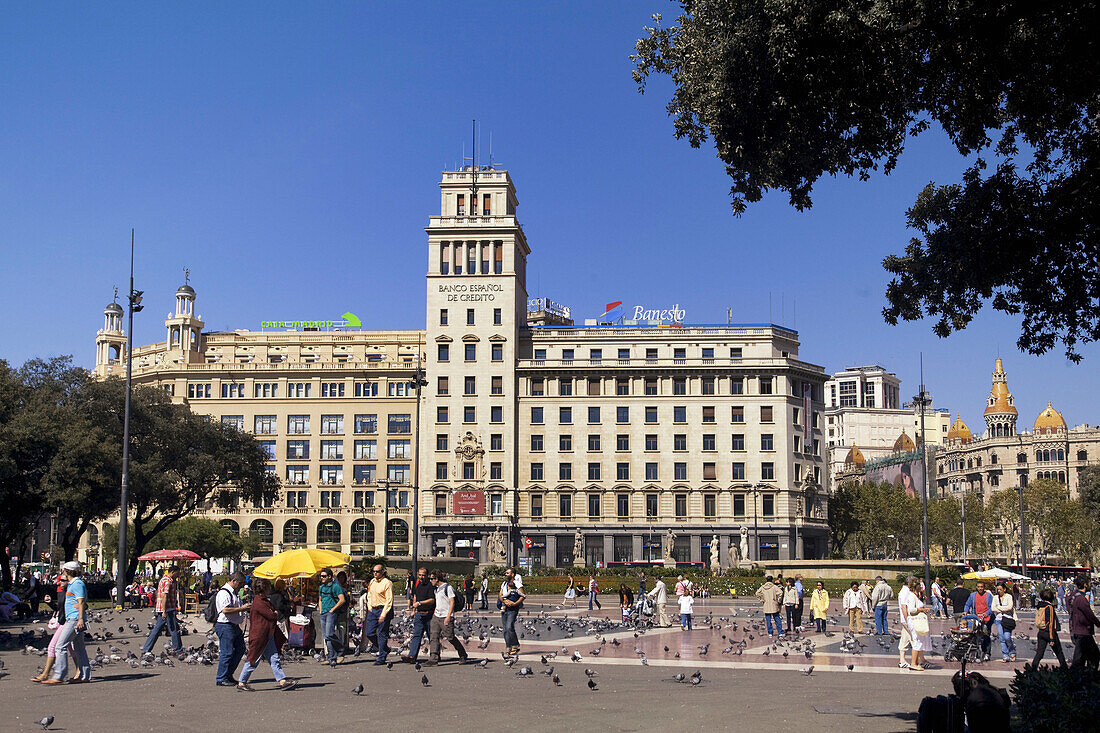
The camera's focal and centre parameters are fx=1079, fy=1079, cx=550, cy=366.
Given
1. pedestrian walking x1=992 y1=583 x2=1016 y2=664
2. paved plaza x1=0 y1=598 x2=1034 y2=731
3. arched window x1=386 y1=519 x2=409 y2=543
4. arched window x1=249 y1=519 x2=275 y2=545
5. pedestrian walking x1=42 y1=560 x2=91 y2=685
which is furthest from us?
arched window x1=249 y1=519 x2=275 y2=545

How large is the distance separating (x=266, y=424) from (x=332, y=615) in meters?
87.3

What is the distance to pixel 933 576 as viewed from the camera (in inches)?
2173

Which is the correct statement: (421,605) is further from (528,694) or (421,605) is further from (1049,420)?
(1049,420)

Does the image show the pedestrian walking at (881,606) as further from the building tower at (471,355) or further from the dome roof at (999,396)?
the dome roof at (999,396)

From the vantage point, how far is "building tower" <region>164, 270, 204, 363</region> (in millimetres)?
116312

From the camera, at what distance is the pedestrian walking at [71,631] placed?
16.6m

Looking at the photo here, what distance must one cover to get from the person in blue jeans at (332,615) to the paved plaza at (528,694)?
1.29 ft

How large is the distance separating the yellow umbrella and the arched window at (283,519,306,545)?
264 feet

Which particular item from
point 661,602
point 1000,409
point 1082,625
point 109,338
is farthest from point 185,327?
point 1000,409

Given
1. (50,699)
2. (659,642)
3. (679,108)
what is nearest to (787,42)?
(679,108)

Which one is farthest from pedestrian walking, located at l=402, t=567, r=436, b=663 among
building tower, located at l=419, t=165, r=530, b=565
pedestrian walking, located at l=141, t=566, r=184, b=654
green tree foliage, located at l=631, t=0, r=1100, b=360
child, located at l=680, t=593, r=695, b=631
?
building tower, located at l=419, t=165, r=530, b=565

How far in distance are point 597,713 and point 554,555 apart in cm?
7805

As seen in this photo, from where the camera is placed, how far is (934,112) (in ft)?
42.4

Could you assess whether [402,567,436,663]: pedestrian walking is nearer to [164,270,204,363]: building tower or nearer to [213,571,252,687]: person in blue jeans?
[213,571,252,687]: person in blue jeans
